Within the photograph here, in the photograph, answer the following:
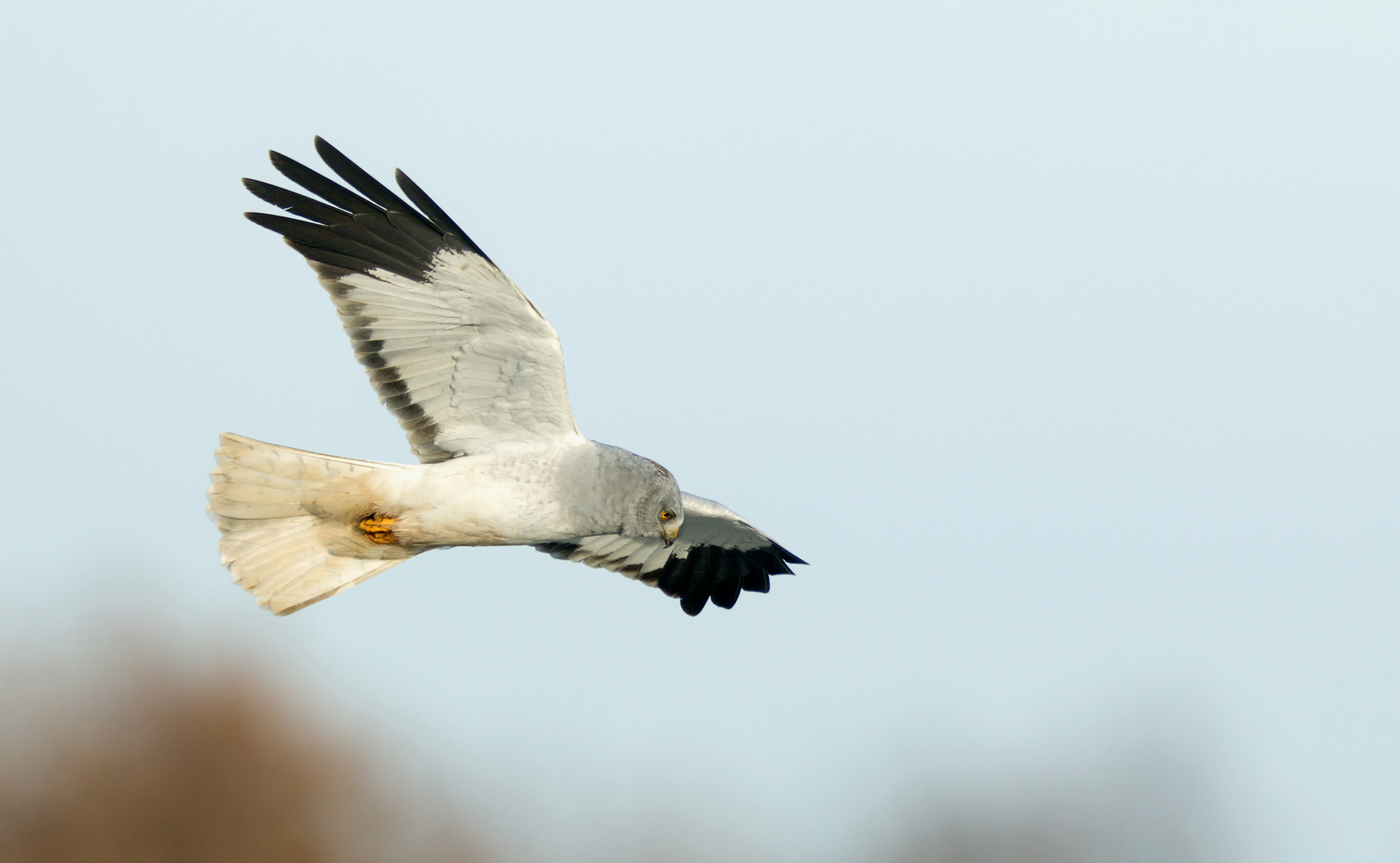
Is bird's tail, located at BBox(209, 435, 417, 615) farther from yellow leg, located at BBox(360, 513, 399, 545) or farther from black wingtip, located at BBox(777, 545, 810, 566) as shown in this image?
black wingtip, located at BBox(777, 545, 810, 566)

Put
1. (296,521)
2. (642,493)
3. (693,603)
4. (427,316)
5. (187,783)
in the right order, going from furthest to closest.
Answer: (187,783) → (693,603) → (296,521) → (642,493) → (427,316)

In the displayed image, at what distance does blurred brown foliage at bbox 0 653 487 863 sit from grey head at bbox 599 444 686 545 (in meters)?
18.0

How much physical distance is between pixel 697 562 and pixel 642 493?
94.9 inches

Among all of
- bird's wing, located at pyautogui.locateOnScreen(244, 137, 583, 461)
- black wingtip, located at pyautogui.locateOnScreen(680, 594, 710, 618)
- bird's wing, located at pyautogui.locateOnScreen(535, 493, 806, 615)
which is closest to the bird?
bird's wing, located at pyautogui.locateOnScreen(244, 137, 583, 461)

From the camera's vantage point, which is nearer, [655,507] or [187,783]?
[655,507]

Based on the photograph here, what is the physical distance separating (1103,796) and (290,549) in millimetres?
41098

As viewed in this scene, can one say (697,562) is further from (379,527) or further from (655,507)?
(379,527)

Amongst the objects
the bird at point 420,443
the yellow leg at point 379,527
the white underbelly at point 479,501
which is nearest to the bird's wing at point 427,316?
the bird at point 420,443

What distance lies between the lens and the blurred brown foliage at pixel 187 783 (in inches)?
908

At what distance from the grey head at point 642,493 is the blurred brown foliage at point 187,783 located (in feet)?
59.0

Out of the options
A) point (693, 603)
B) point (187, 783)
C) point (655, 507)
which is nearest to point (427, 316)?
point (655, 507)

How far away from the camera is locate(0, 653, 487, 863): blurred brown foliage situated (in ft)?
75.7

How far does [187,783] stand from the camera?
25.1m

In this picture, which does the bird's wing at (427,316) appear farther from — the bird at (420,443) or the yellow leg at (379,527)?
the yellow leg at (379,527)
